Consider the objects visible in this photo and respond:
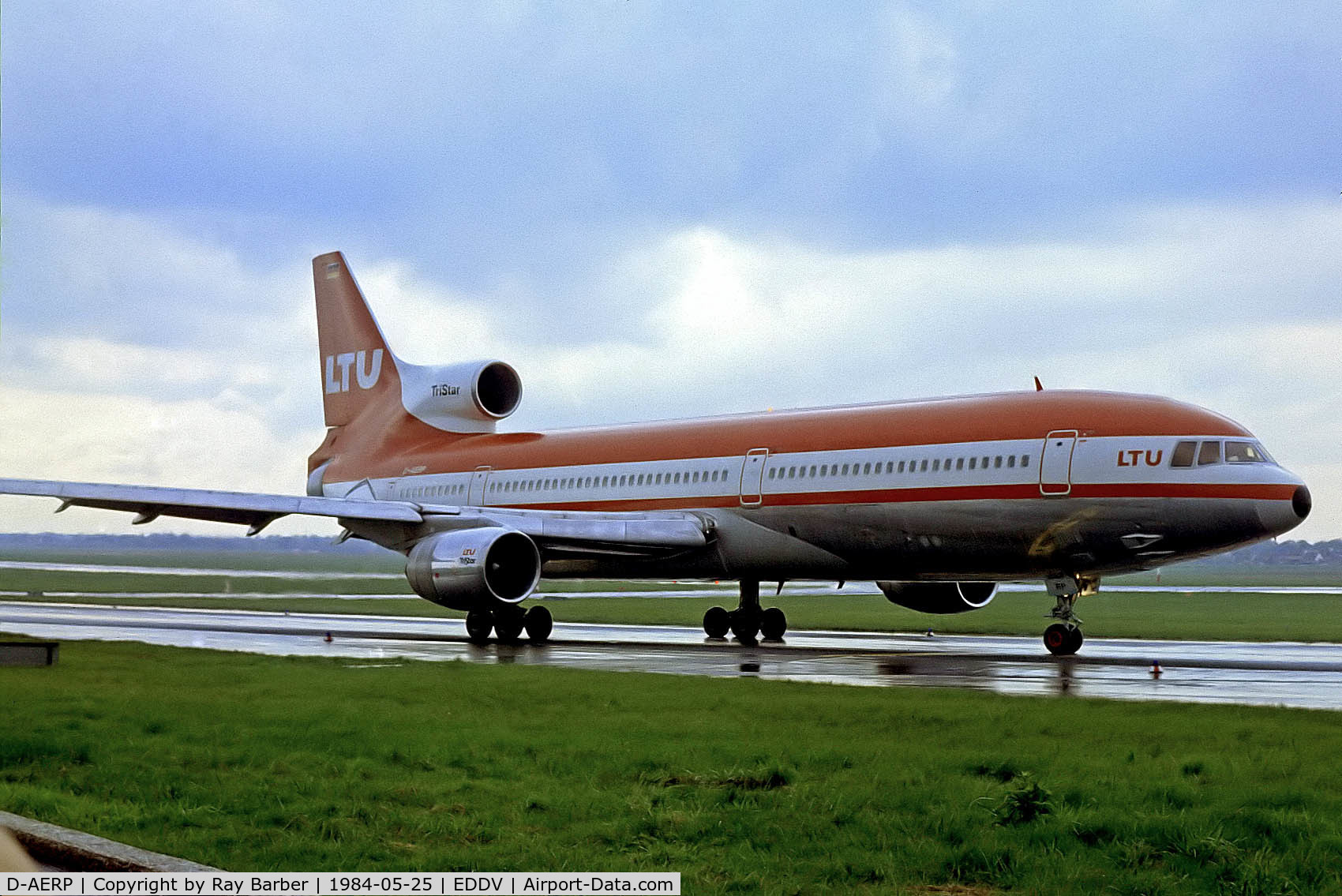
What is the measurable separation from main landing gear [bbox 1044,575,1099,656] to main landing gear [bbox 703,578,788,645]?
6.28 metres

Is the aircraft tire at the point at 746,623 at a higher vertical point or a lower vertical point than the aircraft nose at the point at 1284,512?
lower

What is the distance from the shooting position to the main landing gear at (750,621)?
2861 centimetres

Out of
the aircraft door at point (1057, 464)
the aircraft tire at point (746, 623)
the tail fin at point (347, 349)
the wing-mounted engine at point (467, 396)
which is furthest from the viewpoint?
the tail fin at point (347, 349)

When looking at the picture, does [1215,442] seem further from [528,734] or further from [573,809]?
[573,809]

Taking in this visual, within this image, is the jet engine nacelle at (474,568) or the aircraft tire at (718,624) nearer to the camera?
the jet engine nacelle at (474,568)

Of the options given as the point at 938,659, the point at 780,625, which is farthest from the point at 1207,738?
the point at 780,625

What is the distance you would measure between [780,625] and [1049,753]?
60.5 ft

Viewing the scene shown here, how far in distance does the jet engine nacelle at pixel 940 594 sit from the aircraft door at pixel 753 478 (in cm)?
347

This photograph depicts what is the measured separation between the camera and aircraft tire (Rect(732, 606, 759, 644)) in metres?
28.5

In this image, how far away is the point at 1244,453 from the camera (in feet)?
72.2

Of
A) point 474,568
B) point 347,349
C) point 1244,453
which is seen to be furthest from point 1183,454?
point 347,349

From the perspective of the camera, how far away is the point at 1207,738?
1140cm

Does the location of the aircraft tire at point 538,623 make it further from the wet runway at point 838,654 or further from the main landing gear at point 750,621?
the main landing gear at point 750,621

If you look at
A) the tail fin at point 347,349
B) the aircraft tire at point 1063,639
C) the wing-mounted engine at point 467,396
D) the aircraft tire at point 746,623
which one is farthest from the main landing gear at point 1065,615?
the tail fin at point 347,349
